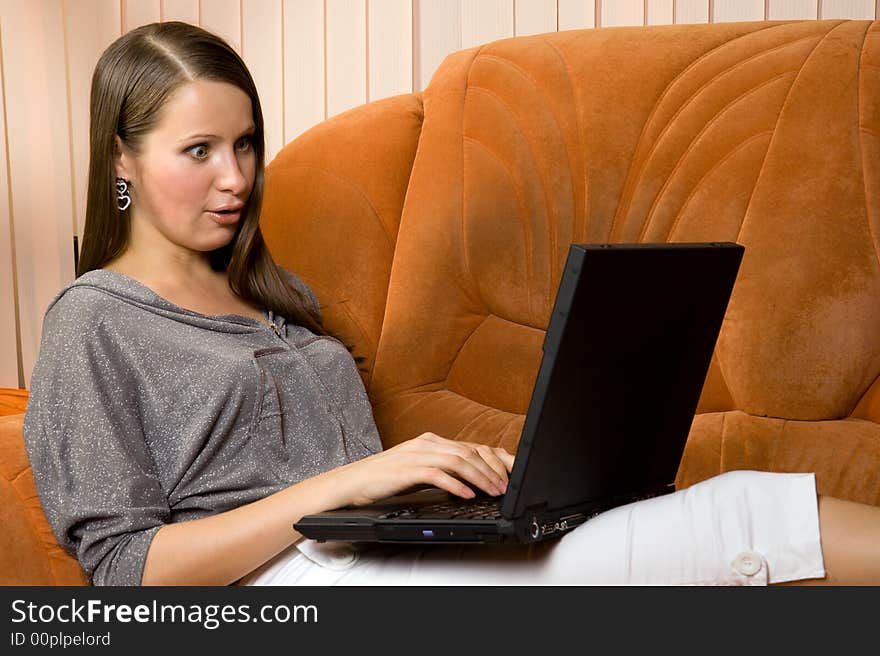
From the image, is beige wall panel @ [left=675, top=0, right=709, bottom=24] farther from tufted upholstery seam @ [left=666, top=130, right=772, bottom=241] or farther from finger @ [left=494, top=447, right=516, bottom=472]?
finger @ [left=494, top=447, right=516, bottom=472]

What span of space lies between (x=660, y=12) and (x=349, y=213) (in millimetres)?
829

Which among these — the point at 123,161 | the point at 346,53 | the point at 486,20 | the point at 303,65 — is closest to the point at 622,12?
the point at 486,20

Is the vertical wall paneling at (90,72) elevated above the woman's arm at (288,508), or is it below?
above

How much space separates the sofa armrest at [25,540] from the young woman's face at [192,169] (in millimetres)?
361

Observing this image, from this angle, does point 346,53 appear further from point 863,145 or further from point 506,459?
point 506,459

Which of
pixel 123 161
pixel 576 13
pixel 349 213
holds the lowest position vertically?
pixel 349 213

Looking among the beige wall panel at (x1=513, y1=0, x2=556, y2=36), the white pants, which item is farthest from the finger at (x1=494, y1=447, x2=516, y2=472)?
the beige wall panel at (x1=513, y1=0, x2=556, y2=36)

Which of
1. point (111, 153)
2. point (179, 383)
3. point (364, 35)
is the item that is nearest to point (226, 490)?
point (179, 383)

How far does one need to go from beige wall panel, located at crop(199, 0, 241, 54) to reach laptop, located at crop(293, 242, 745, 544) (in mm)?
1507

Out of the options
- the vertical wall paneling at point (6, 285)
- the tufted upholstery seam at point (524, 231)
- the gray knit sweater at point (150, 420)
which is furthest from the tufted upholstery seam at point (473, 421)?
the vertical wall paneling at point (6, 285)

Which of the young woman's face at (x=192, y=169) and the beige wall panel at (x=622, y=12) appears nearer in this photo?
the young woman's face at (x=192, y=169)

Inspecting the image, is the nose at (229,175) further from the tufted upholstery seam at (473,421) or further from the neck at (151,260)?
the tufted upholstery seam at (473,421)

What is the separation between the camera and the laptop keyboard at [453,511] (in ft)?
3.51

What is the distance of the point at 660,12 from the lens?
7.28ft
